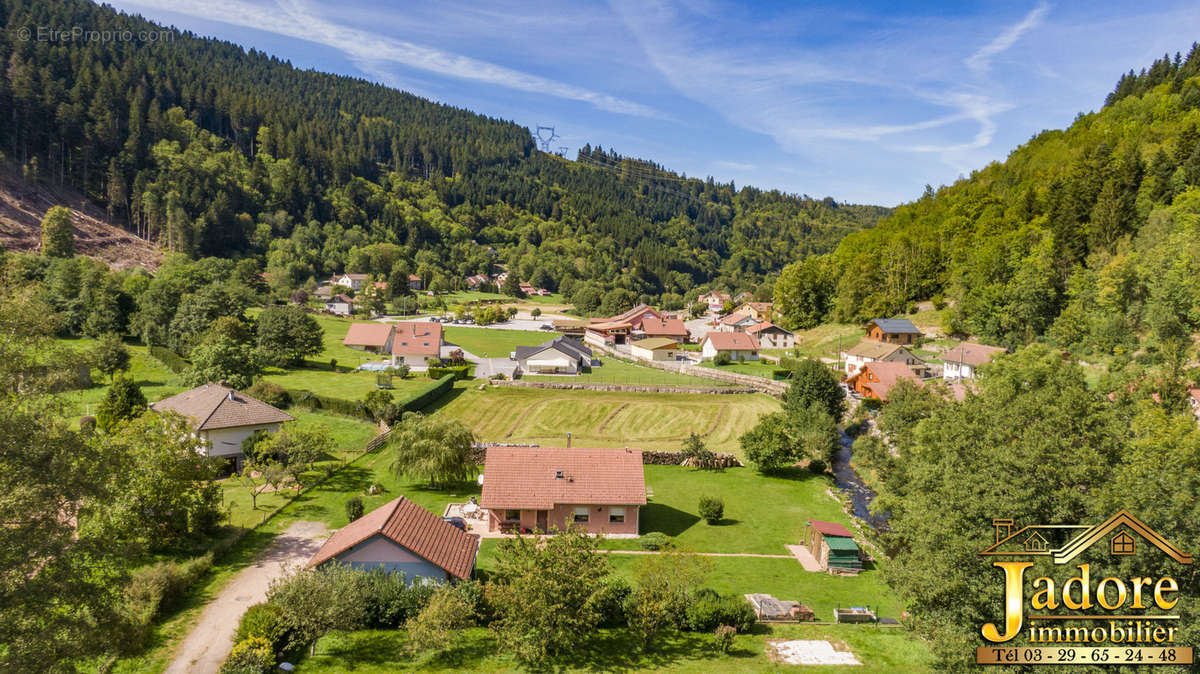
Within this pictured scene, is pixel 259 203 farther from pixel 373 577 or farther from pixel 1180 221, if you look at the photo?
pixel 1180 221

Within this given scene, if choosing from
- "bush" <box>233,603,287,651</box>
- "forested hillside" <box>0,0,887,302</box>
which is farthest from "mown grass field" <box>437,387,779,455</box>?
"forested hillside" <box>0,0,887,302</box>

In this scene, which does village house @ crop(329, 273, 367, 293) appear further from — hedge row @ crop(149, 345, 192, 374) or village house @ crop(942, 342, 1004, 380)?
village house @ crop(942, 342, 1004, 380)

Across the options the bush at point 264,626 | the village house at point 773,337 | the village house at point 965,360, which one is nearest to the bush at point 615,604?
the bush at point 264,626

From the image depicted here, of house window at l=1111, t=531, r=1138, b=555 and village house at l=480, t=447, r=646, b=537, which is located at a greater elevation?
house window at l=1111, t=531, r=1138, b=555

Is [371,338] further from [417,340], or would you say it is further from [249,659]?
[249,659]

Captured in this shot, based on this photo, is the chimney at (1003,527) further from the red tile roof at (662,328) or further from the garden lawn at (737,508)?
the red tile roof at (662,328)

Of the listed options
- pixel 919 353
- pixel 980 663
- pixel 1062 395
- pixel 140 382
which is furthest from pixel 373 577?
pixel 919 353
